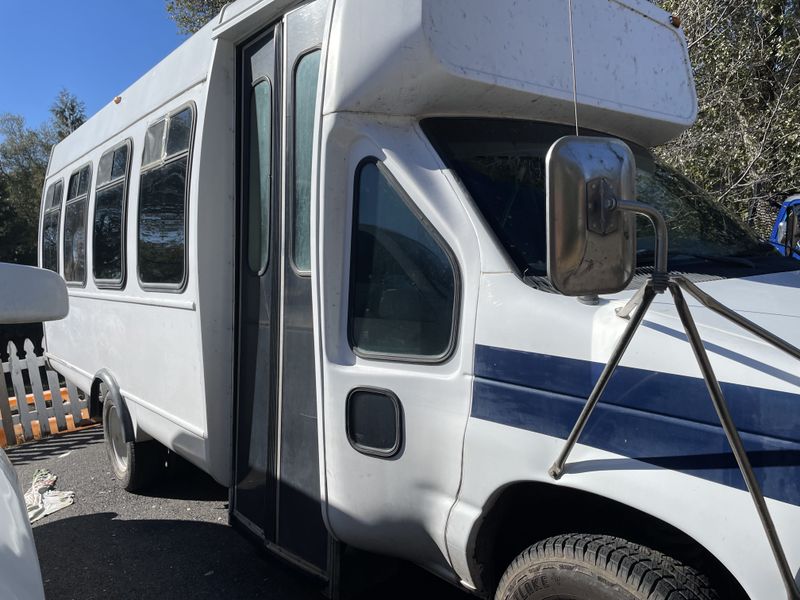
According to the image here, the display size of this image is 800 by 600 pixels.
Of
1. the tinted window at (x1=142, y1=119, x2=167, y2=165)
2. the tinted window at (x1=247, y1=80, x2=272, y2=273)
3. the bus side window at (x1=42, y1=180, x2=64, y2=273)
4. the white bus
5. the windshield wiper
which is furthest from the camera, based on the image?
the bus side window at (x1=42, y1=180, x2=64, y2=273)

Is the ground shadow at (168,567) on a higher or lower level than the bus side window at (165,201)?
lower

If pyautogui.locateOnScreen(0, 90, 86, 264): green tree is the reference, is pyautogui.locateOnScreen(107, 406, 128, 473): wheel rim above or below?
below

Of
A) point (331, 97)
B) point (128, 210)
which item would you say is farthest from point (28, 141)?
point (331, 97)

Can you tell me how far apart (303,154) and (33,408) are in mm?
6738

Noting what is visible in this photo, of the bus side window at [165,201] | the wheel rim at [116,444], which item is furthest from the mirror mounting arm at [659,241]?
the wheel rim at [116,444]

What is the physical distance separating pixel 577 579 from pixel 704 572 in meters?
0.34

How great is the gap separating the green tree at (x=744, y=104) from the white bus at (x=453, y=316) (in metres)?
6.02

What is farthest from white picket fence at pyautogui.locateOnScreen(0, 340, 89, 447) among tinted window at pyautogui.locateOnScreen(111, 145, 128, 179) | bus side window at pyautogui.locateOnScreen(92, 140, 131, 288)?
tinted window at pyautogui.locateOnScreen(111, 145, 128, 179)

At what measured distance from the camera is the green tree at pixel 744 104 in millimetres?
8312

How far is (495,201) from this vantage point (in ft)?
7.22

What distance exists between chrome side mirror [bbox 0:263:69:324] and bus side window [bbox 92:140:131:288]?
2791mm

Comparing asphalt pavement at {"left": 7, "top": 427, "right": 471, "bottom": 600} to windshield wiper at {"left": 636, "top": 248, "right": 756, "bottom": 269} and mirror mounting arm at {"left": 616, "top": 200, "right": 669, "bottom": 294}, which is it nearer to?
windshield wiper at {"left": 636, "top": 248, "right": 756, "bottom": 269}

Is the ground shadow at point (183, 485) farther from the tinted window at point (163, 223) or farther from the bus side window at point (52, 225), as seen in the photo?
the bus side window at point (52, 225)

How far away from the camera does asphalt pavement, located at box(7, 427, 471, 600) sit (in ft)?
11.1
